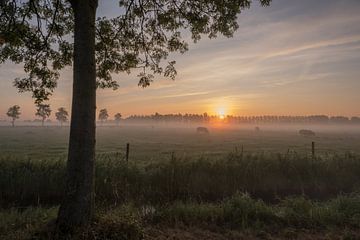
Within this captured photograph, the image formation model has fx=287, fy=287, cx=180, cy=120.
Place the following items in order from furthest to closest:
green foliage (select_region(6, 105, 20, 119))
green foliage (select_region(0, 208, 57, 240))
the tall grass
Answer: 1. green foliage (select_region(6, 105, 20, 119))
2. the tall grass
3. green foliage (select_region(0, 208, 57, 240))

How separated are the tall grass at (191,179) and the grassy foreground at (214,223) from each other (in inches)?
107

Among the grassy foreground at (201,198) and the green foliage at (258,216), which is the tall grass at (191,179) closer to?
the grassy foreground at (201,198)

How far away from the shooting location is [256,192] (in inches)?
508

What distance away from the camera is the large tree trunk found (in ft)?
18.5

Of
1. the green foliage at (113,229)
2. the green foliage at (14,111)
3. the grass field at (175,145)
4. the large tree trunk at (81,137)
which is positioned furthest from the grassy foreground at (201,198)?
the green foliage at (14,111)

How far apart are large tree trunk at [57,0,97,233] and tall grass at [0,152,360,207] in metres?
4.65

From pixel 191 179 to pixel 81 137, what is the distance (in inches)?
303

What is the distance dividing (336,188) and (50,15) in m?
13.8

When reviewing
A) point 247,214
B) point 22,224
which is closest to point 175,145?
point 247,214

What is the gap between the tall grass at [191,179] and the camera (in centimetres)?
1122

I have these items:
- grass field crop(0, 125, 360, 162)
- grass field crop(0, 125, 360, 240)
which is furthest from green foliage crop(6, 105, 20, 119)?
grass field crop(0, 125, 360, 240)

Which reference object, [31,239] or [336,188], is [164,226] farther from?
[336,188]

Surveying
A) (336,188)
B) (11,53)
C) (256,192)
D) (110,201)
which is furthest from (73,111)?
(336,188)

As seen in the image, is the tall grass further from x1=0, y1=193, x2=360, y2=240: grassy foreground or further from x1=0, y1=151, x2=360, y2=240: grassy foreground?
x1=0, y1=193, x2=360, y2=240: grassy foreground
